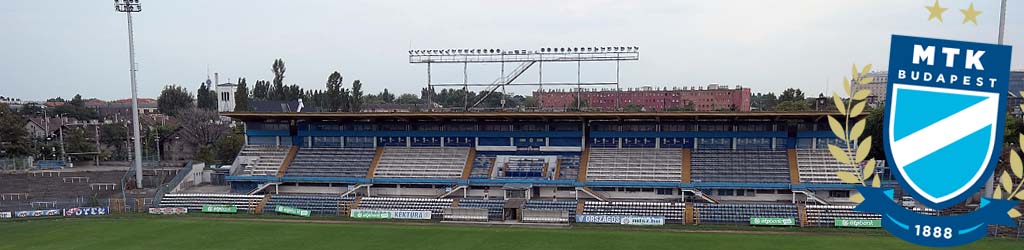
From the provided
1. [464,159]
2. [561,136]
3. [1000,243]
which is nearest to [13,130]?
[464,159]

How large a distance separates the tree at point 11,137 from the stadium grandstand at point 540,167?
58.2ft

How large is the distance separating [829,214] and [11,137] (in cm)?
5575

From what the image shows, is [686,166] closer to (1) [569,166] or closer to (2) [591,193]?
(2) [591,193]

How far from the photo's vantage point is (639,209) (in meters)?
34.3

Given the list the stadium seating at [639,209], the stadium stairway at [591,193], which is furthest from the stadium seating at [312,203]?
the stadium seating at [639,209]

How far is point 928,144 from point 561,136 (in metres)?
32.3

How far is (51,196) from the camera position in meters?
40.2

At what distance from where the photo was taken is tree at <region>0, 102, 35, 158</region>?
46719mm

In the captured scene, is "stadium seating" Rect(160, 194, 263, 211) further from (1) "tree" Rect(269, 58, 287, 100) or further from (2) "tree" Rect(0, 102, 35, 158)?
(1) "tree" Rect(269, 58, 287, 100)

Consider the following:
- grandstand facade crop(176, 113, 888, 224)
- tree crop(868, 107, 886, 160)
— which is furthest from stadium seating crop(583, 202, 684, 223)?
tree crop(868, 107, 886, 160)

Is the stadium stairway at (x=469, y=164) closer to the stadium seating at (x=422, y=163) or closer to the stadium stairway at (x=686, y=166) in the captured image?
the stadium seating at (x=422, y=163)

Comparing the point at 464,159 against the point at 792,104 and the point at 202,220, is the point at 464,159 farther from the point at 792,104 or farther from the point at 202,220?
the point at 792,104

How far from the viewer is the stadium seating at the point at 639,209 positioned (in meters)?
33.7

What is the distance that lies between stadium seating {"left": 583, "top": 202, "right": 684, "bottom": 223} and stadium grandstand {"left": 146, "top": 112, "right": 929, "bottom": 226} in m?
0.09
